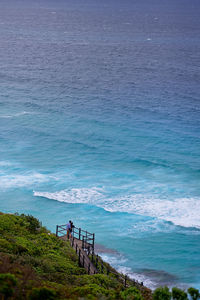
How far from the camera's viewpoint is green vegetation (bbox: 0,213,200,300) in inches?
543

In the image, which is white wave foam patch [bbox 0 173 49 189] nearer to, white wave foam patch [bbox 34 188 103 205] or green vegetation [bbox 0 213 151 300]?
white wave foam patch [bbox 34 188 103 205]

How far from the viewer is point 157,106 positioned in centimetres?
6512

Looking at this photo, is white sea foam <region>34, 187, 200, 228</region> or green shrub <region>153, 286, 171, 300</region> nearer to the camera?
green shrub <region>153, 286, 171, 300</region>

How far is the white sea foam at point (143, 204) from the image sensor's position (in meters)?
35.7

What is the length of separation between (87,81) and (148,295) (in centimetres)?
6356

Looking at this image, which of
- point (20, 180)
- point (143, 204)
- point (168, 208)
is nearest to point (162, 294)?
point (168, 208)

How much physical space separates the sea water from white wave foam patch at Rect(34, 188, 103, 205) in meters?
0.10

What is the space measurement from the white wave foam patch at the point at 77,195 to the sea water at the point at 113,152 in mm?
A: 102

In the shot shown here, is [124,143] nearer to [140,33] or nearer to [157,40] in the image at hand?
[157,40]

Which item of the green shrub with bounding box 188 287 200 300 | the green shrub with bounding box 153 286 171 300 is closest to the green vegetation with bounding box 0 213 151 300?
the green shrub with bounding box 153 286 171 300

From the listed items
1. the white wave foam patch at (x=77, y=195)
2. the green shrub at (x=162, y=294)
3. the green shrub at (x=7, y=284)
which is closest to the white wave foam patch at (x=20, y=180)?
the white wave foam patch at (x=77, y=195)

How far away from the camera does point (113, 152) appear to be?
164 feet

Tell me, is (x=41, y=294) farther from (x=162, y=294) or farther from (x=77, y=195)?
(x=77, y=195)

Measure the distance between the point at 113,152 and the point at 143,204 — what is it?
13.3 meters
